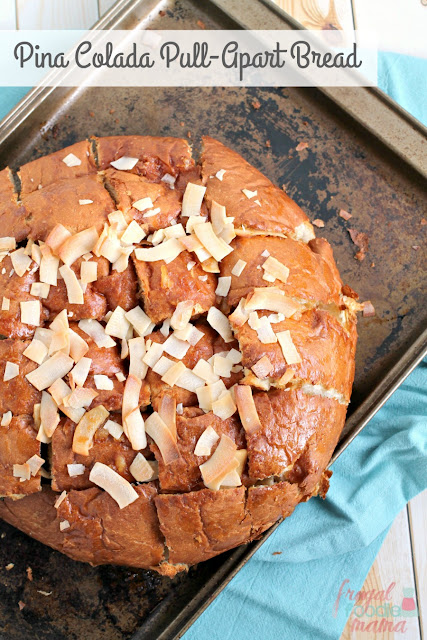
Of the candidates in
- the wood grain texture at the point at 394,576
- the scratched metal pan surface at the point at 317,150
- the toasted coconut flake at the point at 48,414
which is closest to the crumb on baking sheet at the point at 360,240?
the scratched metal pan surface at the point at 317,150

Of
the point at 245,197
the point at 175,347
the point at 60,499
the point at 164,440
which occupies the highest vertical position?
the point at 245,197

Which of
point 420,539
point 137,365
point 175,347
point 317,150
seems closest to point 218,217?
point 175,347

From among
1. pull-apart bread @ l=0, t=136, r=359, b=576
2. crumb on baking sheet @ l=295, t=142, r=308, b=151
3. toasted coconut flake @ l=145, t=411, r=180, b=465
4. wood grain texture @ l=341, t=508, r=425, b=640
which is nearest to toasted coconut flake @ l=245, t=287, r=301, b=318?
pull-apart bread @ l=0, t=136, r=359, b=576

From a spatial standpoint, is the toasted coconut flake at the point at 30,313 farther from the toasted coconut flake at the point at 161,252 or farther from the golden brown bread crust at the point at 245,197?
the golden brown bread crust at the point at 245,197

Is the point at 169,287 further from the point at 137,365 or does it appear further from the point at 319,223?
the point at 319,223

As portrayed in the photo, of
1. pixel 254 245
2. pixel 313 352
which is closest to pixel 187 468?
pixel 313 352

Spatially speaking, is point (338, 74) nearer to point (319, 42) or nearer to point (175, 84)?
point (319, 42)
